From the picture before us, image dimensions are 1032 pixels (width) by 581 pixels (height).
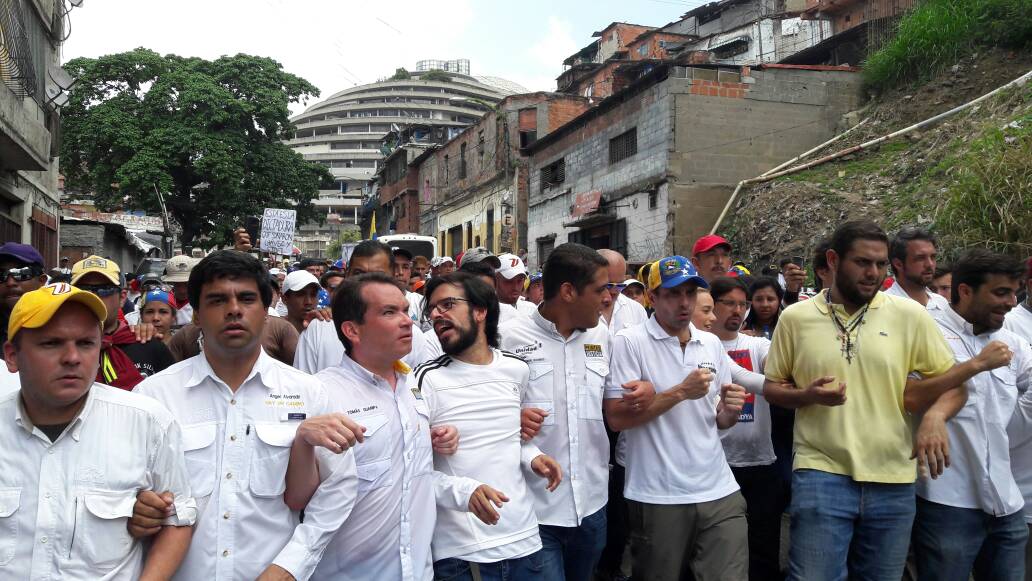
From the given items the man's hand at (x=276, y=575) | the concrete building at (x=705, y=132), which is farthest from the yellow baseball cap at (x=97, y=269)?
the concrete building at (x=705, y=132)

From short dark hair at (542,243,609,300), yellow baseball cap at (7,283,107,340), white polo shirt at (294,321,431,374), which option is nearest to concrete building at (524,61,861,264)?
white polo shirt at (294,321,431,374)

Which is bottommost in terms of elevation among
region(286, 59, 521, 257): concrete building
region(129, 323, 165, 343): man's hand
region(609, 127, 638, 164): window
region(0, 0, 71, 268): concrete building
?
region(129, 323, 165, 343): man's hand

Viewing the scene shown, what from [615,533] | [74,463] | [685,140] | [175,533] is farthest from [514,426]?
[685,140]

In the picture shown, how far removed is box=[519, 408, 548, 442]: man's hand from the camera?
10.6 feet

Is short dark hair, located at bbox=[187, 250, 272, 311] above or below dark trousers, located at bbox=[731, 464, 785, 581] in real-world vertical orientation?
above

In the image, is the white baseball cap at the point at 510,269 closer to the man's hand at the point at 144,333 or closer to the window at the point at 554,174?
the man's hand at the point at 144,333

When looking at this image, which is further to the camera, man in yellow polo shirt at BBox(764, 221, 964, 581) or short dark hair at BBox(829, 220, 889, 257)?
short dark hair at BBox(829, 220, 889, 257)

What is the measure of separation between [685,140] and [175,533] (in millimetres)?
16429

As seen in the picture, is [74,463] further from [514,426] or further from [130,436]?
[514,426]

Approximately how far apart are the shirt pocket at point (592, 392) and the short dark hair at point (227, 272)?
1.54m

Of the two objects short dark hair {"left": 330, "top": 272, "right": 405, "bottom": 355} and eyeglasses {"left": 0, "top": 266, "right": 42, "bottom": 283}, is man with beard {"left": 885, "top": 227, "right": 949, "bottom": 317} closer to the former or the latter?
short dark hair {"left": 330, "top": 272, "right": 405, "bottom": 355}

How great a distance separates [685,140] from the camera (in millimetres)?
17281

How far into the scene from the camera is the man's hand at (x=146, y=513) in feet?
7.23

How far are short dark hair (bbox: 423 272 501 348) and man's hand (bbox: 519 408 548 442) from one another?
392 millimetres
